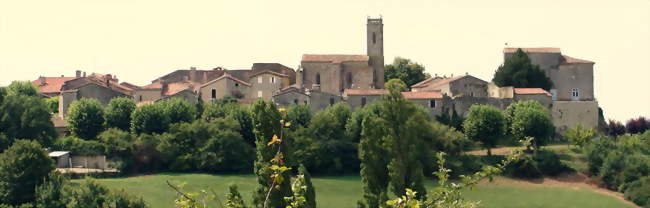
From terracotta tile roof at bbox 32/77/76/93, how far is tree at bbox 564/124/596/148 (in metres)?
36.8

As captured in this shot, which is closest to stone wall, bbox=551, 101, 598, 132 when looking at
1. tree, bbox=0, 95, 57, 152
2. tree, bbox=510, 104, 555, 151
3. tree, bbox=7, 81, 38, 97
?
tree, bbox=510, 104, 555, 151

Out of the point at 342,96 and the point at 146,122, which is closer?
the point at 146,122

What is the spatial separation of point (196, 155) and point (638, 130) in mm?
30054

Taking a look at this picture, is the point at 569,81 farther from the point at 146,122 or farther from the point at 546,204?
the point at 146,122

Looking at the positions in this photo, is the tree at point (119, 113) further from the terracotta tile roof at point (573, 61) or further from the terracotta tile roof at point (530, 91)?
the terracotta tile roof at point (573, 61)

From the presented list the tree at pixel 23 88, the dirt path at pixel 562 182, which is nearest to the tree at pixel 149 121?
the tree at pixel 23 88

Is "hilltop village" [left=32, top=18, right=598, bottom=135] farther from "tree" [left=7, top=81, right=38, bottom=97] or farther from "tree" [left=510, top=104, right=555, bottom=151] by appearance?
"tree" [left=510, top=104, right=555, bottom=151]

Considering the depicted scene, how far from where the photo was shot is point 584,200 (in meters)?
53.6

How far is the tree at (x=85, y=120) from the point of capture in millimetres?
62688

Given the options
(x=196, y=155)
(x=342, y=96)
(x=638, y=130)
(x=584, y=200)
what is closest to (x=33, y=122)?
(x=196, y=155)

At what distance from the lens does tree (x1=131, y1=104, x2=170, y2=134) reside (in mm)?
62094

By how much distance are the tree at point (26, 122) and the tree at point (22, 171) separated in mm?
7976

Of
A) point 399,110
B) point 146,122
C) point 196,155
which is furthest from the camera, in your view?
point 146,122

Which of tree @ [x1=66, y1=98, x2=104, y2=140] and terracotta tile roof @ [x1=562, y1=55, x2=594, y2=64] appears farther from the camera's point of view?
terracotta tile roof @ [x1=562, y1=55, x2=594, y2=64]
